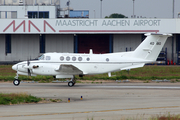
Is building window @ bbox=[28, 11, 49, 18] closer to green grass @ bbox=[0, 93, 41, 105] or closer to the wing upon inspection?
the wing

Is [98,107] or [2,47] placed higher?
[2,47]

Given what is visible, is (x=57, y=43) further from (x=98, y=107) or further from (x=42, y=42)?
(x=98, y=107)

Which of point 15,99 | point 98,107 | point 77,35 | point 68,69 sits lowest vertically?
point 98,107

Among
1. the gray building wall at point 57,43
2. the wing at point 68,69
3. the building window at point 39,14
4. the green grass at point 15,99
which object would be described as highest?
the building window at point 39,14

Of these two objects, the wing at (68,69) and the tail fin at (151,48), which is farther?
the tail fin at (151,48)

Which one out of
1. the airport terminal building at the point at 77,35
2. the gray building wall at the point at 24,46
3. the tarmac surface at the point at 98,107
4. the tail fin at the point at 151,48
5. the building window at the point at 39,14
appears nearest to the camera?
the tarmac surface at the point at 98,107

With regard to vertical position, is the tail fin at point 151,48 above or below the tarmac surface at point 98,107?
above

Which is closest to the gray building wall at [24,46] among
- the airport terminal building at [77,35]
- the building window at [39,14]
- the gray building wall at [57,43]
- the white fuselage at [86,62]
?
the airport terminal building at [77,35]

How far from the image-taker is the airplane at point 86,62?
23328 mm

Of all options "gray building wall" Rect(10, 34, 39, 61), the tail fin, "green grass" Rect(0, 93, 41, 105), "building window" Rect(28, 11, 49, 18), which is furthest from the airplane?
"building window" Rect(28, 11, 49, 18)

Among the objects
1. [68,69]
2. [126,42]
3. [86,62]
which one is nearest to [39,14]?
[126,42]

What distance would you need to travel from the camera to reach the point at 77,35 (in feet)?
165

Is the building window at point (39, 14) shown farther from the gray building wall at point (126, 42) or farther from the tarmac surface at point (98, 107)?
the tarmac surface at point (98, 107)

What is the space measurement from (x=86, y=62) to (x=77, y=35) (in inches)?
1057
